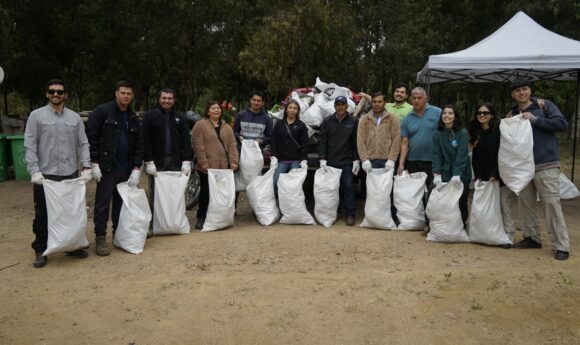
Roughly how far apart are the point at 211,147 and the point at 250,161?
53cm

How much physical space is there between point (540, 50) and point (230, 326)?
6278 mm

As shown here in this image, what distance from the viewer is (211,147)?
18.9 ft

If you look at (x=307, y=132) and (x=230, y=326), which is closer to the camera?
(x=230, y=326)

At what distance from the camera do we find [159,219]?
5.40m

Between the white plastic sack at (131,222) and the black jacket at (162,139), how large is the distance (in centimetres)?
54

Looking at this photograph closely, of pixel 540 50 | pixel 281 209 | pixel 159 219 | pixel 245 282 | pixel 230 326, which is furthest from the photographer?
pixel 540 50

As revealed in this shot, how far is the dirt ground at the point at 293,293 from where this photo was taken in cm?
313

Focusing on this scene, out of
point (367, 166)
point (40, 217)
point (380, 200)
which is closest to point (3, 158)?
point (40, 217)

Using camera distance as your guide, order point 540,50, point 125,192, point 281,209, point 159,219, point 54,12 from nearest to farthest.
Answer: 1. point 125,192
2. point 159,219
3. point 281,209
4. point 540,50
5. point 54,12

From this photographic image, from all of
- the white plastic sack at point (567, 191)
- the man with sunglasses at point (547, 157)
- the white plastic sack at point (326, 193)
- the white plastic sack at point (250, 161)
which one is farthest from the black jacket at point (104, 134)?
the white plastic sack at point (567, 191)

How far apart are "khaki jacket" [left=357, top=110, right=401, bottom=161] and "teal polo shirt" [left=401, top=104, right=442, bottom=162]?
118mm

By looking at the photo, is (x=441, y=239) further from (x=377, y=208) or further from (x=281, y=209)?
(x=281, y=209)

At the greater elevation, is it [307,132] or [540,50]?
[540,50]

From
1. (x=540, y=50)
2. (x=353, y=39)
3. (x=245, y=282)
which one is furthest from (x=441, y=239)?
(x=353, y=39)
